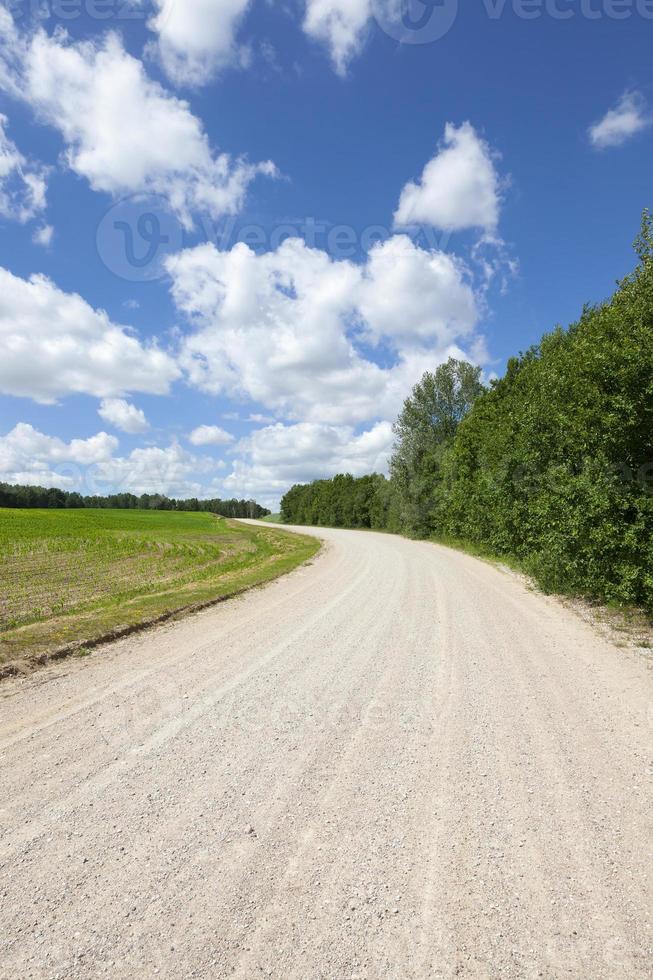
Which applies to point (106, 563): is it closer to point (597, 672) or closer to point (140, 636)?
point (140, 636)

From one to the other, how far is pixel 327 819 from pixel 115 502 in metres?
160

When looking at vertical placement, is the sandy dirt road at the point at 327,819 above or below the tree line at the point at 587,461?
below

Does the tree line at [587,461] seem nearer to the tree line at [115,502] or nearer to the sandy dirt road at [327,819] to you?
the sandy dirt road at [327,819]

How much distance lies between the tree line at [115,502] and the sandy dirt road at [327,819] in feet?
363

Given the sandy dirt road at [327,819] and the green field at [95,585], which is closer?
the sandy dirt road at [327,819]

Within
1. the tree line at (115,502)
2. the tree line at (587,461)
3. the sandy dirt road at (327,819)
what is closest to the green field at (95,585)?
the sandy dirt road at (327,819)

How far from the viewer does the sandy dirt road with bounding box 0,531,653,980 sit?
252 centimetres

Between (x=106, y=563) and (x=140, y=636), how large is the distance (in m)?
13.6

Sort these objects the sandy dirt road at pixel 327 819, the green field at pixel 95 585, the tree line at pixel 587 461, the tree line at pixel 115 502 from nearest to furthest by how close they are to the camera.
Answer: the sandy dirt road at pixel 327 819 < the green field at pixel 95 585 < the tree line at pixel 587 461 < the tree line at pixel 115 502

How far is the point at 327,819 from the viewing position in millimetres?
3541

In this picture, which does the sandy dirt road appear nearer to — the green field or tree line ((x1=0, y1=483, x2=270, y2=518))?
the green field

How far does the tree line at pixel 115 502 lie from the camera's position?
336ft

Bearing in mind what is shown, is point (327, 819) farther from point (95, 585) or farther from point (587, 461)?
point (95, 585)

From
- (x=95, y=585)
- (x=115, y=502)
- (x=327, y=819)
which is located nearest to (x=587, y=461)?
(x=327, y=819)
